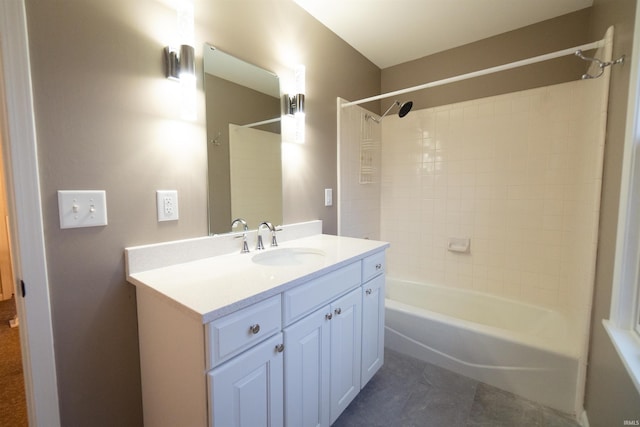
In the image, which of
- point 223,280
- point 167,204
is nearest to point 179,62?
point 167,204

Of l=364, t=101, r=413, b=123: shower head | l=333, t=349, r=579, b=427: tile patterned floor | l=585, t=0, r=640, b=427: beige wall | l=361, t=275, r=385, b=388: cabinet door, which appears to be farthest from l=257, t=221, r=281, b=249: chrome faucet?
l=585, t=0, r=640, b=427: beige wall

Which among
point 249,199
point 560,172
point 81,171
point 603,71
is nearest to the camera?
point 81,171

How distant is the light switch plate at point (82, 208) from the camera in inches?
37.0

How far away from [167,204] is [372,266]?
3.54 ft

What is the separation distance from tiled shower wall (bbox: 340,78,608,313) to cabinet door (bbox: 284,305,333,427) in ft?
3.84

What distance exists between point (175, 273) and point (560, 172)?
8.20 ft

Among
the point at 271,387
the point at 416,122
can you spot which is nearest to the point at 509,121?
the point at 416,122

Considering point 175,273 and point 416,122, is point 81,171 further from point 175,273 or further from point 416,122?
Answer: point 416,122

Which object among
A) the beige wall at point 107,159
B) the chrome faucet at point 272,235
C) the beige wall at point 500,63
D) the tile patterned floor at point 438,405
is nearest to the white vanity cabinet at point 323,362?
the tile patterned floor at point 438,405

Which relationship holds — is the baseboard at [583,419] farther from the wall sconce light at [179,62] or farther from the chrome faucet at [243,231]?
the wall sconce light at [179,62]

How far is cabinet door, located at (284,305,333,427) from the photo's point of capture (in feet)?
3.51

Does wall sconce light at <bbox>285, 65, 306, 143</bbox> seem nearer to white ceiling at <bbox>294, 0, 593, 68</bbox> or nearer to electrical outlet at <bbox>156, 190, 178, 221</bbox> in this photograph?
white ceiling at <bbox>294, 0, 593, 68</bbox>

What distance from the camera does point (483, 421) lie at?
4.85ft

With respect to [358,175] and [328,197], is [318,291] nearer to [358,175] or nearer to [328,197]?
[328,197]
